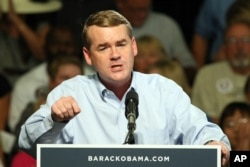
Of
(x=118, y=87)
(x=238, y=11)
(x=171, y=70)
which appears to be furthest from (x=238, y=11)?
(x=118, y=87)

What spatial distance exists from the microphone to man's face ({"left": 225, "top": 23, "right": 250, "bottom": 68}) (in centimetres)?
232

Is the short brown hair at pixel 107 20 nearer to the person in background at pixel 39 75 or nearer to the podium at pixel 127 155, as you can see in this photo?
the podium at pixel 127 155

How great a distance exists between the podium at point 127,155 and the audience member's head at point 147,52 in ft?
8.15

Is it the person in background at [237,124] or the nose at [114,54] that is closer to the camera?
the nose at [114,54]

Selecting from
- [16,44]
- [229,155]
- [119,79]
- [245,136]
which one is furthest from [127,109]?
[16,44]

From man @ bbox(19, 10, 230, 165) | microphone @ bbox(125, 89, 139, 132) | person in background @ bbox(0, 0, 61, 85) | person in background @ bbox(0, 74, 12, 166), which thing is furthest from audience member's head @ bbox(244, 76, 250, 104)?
microphone @ bbox(125, 89, 139, 132)

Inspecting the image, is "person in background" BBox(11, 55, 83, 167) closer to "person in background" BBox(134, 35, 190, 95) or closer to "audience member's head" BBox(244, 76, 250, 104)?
"person in background" BBox(134, 35, 190, 95)

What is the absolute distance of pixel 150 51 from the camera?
5613mm

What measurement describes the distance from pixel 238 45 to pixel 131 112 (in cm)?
246

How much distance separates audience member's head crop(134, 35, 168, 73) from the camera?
557cm

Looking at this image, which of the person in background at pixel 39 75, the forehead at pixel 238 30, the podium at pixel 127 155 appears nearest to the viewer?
the podium at pixel 127 155

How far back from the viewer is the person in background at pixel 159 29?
5824mm

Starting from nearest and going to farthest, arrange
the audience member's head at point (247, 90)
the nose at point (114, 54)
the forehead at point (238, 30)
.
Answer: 1. the nose at point (114, 54)
2. the audience member's head at point (247, 90)
3. the forehead at point (238, 30)

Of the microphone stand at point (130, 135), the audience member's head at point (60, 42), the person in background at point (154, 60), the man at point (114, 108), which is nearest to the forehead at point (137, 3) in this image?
the person in background at point (154, 60)
